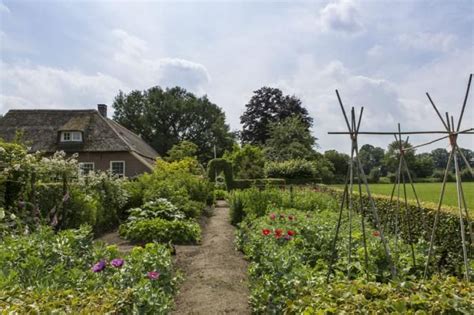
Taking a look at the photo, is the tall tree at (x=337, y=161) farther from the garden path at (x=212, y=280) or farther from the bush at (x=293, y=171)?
the garden path at (x=212, y=280)

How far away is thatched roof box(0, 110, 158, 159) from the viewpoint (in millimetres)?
23531

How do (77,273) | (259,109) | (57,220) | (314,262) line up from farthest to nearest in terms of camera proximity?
(259,109) < (57,220) < (314,262) < (77,273)

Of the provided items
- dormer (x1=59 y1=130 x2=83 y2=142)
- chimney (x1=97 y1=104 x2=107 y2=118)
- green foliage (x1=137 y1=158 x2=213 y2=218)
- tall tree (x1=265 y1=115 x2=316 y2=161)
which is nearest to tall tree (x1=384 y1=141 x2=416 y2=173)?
green foliage (x1=137 y1=158 x2=213 y2=218)

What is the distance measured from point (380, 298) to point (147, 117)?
40.2 m

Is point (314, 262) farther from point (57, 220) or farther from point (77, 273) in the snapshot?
point (57, 220)

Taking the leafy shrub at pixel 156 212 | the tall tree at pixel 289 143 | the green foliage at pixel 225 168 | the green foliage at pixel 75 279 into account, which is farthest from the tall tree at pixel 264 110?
the green foliage at pixel 75 279

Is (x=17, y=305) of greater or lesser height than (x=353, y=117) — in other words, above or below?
below

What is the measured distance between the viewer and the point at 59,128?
2427cm

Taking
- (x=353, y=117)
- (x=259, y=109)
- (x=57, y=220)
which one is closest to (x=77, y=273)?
(x=353, y=117)

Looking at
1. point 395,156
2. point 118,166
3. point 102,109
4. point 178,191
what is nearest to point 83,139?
point 118,166

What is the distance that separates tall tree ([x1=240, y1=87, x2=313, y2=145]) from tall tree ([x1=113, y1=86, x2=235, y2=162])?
3.11 m

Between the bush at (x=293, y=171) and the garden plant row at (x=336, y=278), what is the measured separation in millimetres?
15689

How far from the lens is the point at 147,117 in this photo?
133 ft

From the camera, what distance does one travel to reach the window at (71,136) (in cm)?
2377
